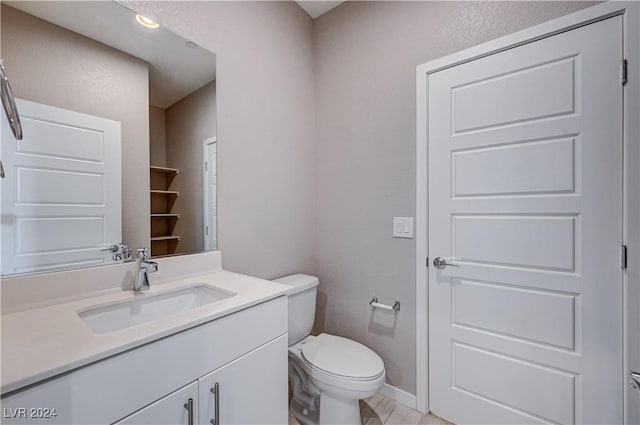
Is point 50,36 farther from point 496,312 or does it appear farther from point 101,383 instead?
point 496,312

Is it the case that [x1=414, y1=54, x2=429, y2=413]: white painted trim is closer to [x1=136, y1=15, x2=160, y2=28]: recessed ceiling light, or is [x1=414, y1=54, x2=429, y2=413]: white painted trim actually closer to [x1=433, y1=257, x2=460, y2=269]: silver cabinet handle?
[x1=433, y1=257, x2=460, y2=269]: silver cabinet handle

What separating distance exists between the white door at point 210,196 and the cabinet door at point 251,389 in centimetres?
64

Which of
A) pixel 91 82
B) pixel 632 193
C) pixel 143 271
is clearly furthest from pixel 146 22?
pixel 632 193

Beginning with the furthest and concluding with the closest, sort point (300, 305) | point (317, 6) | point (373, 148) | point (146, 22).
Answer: point (317, 6) → point (373, 148) → point (300, 305) → point (146, 22)

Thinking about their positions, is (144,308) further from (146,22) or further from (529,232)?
(529,232)

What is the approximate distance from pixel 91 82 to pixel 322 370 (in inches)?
63.2

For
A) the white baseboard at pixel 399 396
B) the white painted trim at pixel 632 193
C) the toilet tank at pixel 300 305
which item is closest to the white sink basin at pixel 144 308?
the toilet tank at pixel 300 305

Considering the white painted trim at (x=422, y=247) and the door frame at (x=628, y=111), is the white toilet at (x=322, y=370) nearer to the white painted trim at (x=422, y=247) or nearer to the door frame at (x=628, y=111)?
the white painted trim at (x=422, y=247)

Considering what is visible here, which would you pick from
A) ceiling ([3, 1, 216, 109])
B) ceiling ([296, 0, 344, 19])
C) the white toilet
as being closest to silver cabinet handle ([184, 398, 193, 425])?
the white toilet

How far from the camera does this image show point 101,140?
1.13 meters

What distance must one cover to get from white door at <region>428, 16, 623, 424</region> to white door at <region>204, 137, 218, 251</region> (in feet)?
3.92

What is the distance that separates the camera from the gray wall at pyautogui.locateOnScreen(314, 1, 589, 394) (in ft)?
5.27

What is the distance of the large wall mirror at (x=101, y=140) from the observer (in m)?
0.97

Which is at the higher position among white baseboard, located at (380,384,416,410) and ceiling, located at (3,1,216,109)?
ceiling, located at (3,1,216,109)
